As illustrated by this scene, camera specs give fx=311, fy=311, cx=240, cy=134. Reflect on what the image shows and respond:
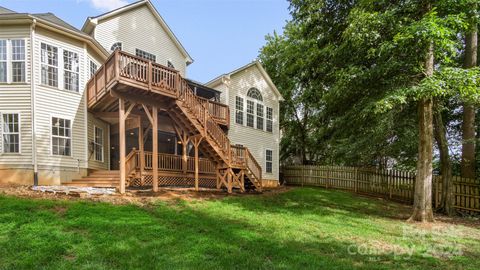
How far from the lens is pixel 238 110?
1934 centimetres

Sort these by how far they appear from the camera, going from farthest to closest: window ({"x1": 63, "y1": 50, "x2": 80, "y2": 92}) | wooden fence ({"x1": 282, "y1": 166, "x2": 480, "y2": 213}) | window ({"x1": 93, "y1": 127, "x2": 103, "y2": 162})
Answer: window ({"x1": 93, "y1": 127, "x2": 103, "y2": 162}) < window ({"x1": 63, "y1": 50, "x2": 80, "y2": 92}) < wooden fence ({"x1": 282, "y1": 166, "x2": 480, "y2": 213})

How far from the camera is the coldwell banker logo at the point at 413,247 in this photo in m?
6.00

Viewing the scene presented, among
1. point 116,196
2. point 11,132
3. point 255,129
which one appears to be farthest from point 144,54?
point 116,196

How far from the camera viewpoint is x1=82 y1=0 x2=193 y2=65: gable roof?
1566 cm

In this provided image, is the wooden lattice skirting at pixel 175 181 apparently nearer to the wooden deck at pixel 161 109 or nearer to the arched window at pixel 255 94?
the wooden deck at pixel 161 109

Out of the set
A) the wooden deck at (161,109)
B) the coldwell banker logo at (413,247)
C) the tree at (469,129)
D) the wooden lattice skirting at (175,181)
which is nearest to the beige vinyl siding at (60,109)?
the wooden deck at (161,109)

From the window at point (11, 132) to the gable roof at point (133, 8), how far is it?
6.10 m

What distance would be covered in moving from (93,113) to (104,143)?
1.84 metres

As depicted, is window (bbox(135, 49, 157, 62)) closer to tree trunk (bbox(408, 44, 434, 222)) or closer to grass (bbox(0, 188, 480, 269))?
grass (bbox(0, 188, 480, 269))

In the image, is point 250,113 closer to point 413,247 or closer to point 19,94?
point 19,94

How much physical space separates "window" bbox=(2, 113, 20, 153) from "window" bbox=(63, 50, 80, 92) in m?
2.27

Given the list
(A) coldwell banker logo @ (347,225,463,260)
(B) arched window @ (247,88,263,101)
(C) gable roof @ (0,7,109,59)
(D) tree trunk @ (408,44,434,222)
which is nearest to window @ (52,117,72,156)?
(C) gable roof @ (0,7,109,59)

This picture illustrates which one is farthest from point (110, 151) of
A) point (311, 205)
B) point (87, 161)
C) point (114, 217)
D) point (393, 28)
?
point (393, 28)

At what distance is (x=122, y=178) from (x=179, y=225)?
4221mm
